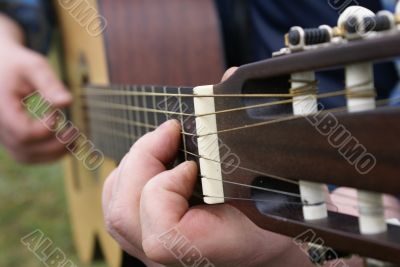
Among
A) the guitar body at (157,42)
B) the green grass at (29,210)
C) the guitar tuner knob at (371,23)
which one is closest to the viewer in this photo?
the guitar tuner knob at (371,23)

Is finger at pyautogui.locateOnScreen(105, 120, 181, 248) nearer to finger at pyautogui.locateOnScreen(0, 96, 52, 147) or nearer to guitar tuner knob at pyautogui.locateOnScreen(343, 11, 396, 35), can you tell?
guitar tuner knob at pyautogui.locateOnScreen(343, 11, 396, 35)

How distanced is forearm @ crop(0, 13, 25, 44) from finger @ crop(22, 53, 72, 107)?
4.3 inches

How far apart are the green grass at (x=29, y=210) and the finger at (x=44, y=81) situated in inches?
25.5

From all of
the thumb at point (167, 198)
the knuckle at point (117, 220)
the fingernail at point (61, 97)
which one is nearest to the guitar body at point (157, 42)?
the fingernail at point (61, 97)

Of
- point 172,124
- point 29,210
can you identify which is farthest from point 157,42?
point 29,210

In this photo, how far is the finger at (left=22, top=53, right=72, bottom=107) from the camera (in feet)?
4.59

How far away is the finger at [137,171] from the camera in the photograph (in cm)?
67

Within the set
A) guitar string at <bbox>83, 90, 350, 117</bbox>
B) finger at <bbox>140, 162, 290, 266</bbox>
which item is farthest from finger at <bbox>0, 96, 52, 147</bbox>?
finger at <bbox>140, 162, 290, 266</bbox>

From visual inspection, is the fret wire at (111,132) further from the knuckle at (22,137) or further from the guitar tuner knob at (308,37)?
the guitar tuner knob at (308,37)

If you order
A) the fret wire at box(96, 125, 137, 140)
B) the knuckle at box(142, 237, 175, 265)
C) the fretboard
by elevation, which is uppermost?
the fretboard

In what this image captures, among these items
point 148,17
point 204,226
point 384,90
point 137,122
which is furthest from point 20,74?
point 204,226

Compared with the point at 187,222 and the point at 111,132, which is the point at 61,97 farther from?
the point at 187,222

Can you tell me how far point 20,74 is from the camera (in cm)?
141

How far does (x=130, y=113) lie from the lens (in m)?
0.92
